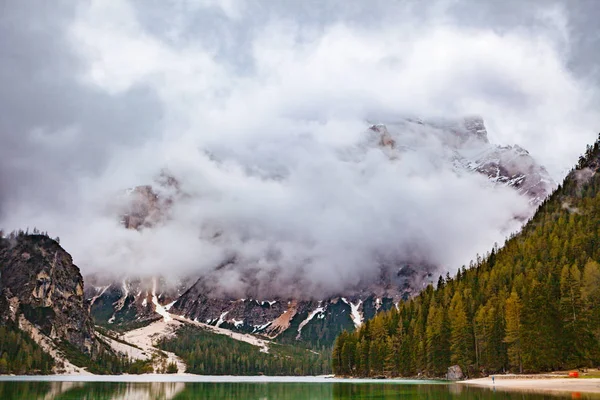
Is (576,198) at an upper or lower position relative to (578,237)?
upper

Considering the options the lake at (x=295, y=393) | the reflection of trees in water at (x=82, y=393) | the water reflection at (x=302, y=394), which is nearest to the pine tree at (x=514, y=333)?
the lake at (x=295, y=393)

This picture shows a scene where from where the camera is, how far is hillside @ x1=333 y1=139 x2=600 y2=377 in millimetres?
120625

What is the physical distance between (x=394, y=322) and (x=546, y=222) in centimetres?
5807

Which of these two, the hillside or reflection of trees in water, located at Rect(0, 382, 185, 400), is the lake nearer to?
reflection of trees in water, located at Rect(0, 382, 185, 400)

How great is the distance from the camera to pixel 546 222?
192 meters

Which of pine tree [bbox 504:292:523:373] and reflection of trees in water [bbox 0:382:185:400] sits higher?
pine tree [bbox 504:292:523:373]

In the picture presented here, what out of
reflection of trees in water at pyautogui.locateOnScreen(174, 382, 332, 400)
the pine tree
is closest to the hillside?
the pine tree

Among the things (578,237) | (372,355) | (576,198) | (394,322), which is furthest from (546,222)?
(372,355)

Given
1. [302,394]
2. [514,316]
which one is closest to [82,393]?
[302,394]

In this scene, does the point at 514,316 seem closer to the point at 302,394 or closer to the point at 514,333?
the point at 514,333

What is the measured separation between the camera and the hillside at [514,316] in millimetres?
120625

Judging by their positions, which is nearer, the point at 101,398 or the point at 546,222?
the point at 101,398

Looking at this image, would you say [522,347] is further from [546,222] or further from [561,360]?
[546,222]

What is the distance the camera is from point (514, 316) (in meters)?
130
